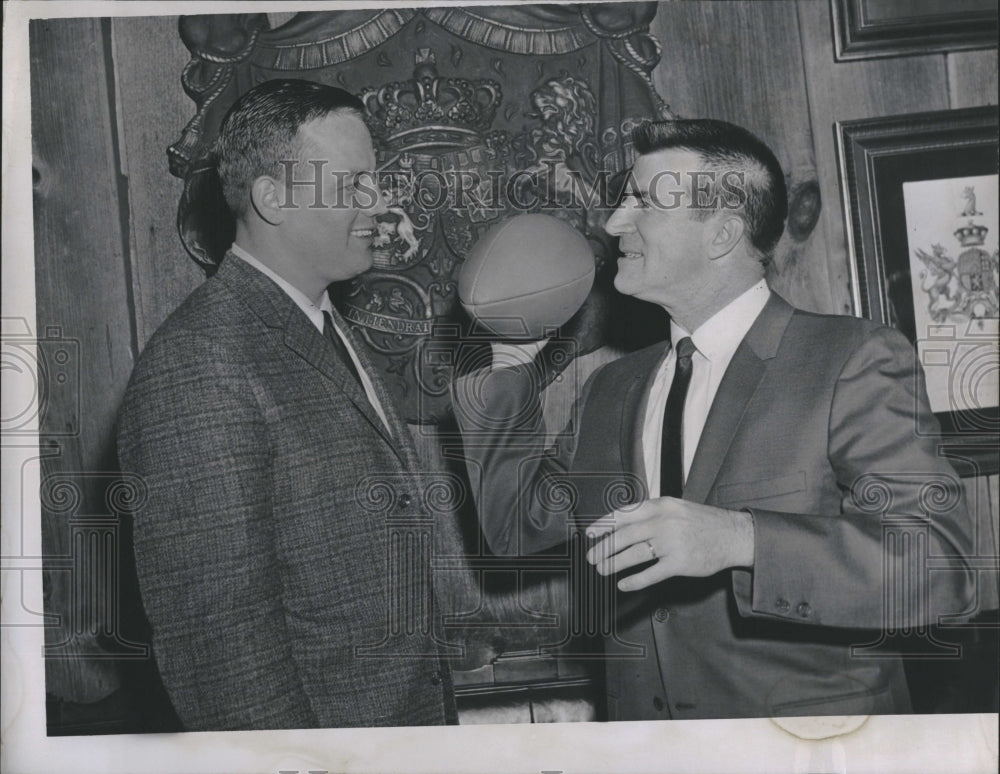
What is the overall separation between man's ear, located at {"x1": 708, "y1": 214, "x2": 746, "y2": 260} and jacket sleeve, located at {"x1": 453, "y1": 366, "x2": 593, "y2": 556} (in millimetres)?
404

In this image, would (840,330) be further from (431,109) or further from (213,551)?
(213,551)

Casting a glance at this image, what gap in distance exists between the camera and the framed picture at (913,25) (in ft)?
6.53

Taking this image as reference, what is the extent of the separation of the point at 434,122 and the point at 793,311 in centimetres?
76

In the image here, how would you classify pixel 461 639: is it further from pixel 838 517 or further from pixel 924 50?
pixel 924 50

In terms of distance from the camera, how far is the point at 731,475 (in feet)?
6.13

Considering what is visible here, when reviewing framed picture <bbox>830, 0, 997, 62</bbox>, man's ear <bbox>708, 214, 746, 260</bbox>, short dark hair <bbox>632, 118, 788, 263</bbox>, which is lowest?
man's ear <bbox>708, 214, 746, 260</bbox>

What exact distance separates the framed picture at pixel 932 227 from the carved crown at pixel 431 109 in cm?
68

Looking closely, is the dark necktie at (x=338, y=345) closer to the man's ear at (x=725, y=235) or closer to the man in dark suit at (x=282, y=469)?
the man in dark suit at (x=282, y=469)

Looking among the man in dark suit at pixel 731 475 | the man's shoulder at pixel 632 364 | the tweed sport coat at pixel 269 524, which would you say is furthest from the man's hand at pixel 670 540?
the tweed sport coat at pixel 269 524

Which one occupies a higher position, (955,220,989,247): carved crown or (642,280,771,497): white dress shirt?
(955,220,989,247): carved crown

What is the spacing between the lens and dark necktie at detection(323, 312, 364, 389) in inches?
76.7

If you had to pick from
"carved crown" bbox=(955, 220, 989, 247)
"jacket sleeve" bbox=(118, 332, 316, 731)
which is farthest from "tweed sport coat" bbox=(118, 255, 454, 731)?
"carved crown" bbox=(955, 220, 989, 247)

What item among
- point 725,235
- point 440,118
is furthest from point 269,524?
point 725,235

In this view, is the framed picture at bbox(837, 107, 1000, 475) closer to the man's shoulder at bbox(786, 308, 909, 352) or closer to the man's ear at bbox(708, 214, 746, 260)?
the man's shoulder at bbox(786, 308, 909, 352)
